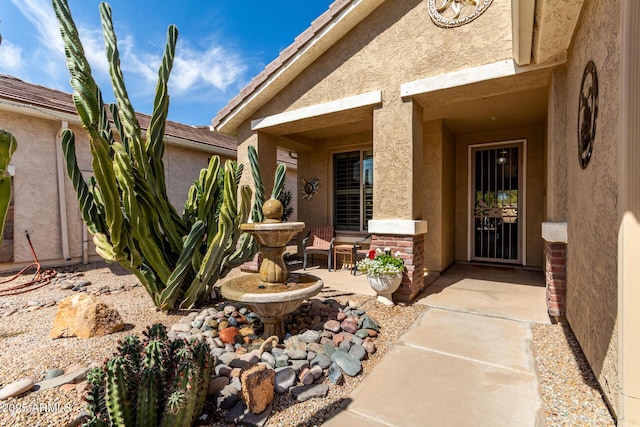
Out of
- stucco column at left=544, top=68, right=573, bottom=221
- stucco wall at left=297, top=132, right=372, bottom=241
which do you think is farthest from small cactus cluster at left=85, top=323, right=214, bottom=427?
stucco wall at left=297, top=132, right=372, bottom=241

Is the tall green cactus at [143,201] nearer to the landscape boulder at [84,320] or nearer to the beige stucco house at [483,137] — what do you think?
the landscape boulder at [84,320]

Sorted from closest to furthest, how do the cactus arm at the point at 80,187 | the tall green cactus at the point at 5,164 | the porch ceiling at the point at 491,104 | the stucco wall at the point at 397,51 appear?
the tall green cactus at the point at 5,164 < the cactus arm at the point at 80,187 < the stucco wall at the point at 397,51 < the porch ceiling at the point at 491,104

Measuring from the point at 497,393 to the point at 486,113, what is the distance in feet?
16.1

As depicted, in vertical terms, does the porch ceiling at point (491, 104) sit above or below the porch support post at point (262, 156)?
above

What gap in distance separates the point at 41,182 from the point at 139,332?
6016 mm

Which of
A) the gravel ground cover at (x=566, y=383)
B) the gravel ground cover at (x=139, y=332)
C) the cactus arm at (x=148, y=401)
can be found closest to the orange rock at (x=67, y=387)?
the gravel ground cover at (x=139, y=332)

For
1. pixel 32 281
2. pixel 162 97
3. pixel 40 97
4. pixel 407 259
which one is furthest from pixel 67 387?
pixel 40 97

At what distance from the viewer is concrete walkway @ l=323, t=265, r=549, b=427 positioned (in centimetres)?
203

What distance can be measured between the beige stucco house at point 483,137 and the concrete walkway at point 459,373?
49 cm

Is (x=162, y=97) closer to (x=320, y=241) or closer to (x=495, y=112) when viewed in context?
(x=320, y=241)

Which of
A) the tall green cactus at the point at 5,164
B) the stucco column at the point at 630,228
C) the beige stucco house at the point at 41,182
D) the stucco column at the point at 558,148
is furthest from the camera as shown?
the beige stucco house at the point at 41,182

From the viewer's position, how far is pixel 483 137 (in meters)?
6.57

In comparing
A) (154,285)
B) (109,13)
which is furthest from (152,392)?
(109,13)

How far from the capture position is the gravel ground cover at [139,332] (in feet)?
6.36
